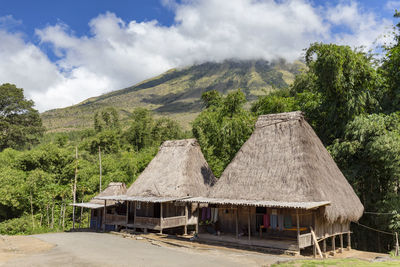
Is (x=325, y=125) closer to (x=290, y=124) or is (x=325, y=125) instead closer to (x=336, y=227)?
(x=290, y=124)

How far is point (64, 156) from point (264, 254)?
2676 centimetres

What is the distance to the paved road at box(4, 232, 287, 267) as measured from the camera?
38.2ft

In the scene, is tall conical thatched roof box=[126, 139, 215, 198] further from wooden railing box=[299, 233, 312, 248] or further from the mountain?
the mountain

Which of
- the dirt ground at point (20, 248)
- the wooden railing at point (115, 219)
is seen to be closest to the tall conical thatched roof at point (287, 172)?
the wooden railing at point (115, 219)

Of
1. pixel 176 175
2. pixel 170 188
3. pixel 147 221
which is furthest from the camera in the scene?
pixel 176 175

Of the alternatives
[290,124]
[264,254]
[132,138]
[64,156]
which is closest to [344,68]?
[290,124]

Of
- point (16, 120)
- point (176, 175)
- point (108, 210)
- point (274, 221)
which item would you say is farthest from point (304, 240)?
point (16, 120)

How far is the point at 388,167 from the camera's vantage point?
16.8m

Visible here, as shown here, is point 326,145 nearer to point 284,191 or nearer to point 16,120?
point 284,191

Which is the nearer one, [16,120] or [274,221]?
[274,221]

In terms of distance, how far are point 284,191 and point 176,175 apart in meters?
9.27

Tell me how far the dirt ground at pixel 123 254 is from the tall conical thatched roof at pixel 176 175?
165 inches

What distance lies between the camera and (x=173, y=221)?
20250mm

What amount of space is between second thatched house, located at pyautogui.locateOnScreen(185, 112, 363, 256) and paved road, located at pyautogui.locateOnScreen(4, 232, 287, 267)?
2.18 metres
